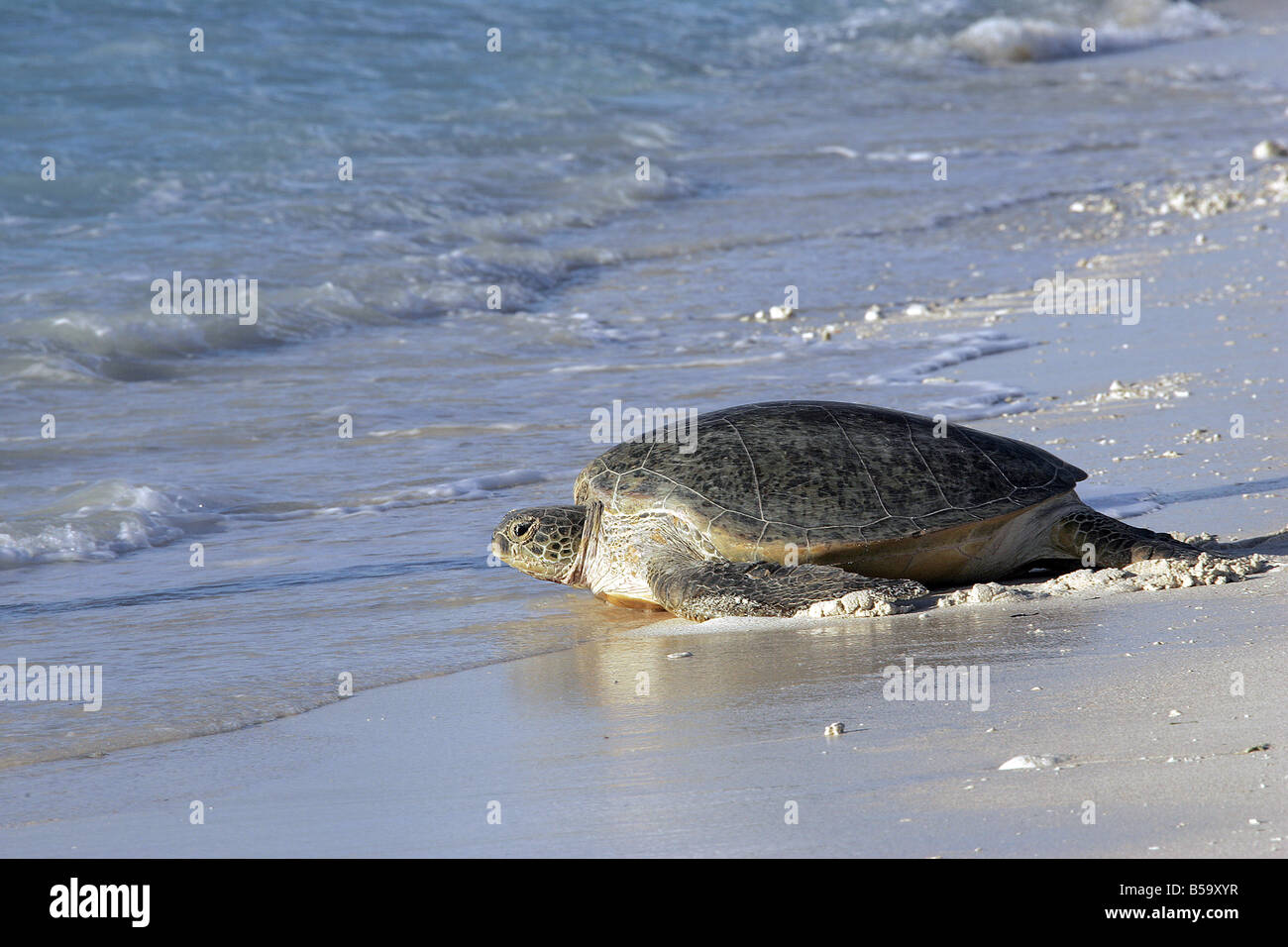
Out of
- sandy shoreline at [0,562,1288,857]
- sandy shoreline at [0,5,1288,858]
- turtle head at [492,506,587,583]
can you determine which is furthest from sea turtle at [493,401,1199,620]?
sandy shoreline at [0,562,1288,857]

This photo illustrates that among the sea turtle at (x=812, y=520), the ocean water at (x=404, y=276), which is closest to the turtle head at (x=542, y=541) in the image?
the sea turtle at (x=812, y=520)

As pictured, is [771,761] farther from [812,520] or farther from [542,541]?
[542,541]

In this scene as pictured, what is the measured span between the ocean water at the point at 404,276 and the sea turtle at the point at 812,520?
28 centimetres

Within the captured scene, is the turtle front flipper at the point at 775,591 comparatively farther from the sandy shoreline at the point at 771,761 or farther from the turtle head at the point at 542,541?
the turtle head at the point at 542,541

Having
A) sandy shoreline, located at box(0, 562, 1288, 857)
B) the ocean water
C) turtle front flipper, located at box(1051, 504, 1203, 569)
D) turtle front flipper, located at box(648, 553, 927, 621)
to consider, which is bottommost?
sandy shoreline, located at box(0, 562, 1288, 857)

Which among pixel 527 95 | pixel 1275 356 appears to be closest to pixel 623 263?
pixel 1275 356

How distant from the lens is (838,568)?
4656mm

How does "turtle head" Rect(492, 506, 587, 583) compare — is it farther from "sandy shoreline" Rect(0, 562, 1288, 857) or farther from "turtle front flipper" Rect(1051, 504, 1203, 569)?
"turtle front flipper" Rect(1051, 504, 1203, 569)

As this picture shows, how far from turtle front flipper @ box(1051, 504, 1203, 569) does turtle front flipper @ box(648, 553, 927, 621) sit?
64 centimetres

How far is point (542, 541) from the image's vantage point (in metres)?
5.03

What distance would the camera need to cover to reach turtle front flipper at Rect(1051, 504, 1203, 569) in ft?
14.8

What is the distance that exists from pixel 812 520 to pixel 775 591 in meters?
0.31

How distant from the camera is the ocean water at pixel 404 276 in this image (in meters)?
5.04

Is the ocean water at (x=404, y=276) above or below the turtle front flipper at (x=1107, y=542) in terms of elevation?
above
